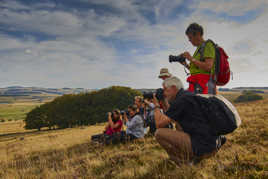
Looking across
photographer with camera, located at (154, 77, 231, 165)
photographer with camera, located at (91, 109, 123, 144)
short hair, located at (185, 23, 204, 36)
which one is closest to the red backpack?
short hair, located at (185, 23, 204, 36)

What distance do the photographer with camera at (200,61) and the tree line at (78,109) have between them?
112 ft

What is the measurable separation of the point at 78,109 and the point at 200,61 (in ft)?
123

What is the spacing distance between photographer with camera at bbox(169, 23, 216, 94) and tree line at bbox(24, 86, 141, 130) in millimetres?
34025

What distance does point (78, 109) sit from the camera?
37281mm

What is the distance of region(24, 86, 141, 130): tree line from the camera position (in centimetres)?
3634

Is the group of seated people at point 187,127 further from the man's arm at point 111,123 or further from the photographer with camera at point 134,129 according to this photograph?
the man's arm at point 111,123

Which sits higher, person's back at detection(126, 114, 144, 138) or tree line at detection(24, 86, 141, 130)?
person's back at detection(126, 114, 144, 138)

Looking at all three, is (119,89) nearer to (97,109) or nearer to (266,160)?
(97,109)

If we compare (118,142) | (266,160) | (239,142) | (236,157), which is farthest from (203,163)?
(118,142)

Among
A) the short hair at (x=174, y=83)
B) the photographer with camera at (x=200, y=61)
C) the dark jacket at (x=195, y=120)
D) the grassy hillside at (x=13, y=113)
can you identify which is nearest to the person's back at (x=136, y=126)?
the photographer with camera at (x=200, y=61)

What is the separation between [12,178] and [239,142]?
5.30 m

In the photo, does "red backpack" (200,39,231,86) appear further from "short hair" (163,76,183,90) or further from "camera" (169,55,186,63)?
"short hair" (163,76,183,90)

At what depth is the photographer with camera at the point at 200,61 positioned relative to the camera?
2715mm

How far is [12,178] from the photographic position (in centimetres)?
334
